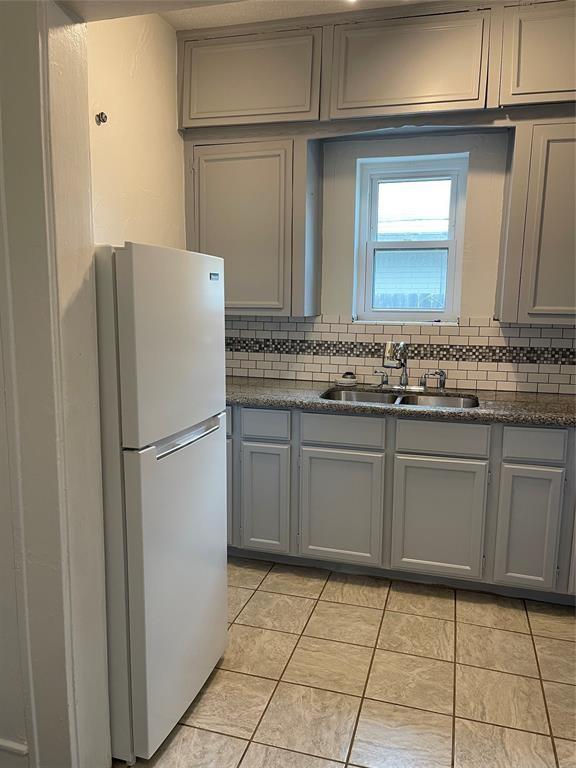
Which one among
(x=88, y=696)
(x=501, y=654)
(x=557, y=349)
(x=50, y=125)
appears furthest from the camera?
(x=557, y=349)

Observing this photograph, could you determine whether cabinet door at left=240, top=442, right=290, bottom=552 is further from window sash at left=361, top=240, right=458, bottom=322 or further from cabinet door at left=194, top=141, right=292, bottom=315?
window sash at left=361, top=240, right=458, bottom=322

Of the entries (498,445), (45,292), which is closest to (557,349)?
(498,445)

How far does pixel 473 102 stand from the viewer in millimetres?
2551

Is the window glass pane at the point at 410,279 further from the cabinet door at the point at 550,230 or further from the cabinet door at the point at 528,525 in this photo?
the cabinet door at the point at 528,525

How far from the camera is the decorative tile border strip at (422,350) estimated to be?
114 inches

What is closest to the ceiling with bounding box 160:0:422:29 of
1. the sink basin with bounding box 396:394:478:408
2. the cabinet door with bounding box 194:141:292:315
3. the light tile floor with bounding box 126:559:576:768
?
the cabinet door with bounding box 194:141:292:315

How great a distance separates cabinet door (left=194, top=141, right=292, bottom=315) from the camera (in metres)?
2.91

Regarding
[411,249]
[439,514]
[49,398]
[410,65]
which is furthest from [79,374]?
[411,249]

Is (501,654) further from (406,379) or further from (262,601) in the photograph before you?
(406,379)

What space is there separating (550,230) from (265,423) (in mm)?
1633

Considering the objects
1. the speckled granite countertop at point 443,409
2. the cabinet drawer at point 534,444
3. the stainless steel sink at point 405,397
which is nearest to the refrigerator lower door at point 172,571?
the speckled granite countertop at point 443,409

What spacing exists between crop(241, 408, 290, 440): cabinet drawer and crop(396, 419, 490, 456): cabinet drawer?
55 centimetres

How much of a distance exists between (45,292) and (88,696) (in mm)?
1114

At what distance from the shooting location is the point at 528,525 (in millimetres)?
2469
